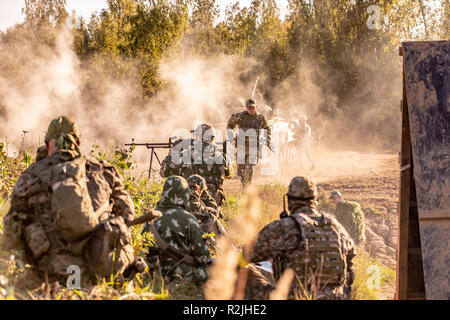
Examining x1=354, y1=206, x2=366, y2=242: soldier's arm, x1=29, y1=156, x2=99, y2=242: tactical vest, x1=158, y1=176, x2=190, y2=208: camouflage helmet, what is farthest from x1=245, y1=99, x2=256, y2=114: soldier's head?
x1=29, y1=156, x2=99, y2=242: tactical vest

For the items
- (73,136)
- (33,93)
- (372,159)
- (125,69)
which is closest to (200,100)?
(125,69)

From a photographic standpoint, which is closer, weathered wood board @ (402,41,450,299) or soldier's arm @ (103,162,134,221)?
weathered wood board @ (402,41,450,299)

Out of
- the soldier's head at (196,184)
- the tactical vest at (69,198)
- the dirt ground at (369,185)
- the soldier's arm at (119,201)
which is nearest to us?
the tactical vest at (69,198)

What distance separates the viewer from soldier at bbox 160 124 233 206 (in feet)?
27.3

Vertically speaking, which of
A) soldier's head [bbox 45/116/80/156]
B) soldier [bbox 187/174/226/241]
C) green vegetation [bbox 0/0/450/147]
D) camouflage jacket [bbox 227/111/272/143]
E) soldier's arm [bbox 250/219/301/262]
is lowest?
soldier's arm [bbox 250/219/301/262]

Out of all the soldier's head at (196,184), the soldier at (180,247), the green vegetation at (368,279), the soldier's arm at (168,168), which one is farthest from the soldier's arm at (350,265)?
the soldier's arm at (168,168)

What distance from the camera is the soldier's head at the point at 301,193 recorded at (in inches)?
165

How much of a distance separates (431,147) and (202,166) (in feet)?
15.7

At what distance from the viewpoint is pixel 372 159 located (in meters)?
19.3

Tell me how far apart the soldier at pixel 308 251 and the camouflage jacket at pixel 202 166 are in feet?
14.1

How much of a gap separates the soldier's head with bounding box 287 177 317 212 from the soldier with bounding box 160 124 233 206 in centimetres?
417

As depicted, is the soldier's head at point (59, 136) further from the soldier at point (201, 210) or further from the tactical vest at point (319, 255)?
the soldier at point (201, 210)

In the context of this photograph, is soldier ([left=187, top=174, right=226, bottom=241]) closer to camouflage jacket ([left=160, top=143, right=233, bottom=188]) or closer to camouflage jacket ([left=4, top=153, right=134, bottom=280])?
camouflage jacket ([left=160, top=143, right=233, bottom=188])
